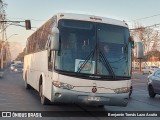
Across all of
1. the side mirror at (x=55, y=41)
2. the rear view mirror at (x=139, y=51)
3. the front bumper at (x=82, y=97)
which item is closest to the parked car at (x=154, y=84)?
the rear view mirror at (x=139, y=51)

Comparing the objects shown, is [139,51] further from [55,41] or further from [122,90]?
[55,41]

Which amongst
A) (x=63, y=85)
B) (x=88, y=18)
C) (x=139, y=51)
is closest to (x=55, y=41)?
(x=63, y=85)

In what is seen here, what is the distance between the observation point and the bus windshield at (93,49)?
11.1 metres

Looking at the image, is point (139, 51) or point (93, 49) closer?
point (93, 49)

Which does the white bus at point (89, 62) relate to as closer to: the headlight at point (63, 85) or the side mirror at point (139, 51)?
the headlight at point (63, 85)

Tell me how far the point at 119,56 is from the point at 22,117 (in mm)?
3371

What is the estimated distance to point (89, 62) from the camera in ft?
36.4

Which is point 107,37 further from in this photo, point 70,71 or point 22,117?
point 22,117

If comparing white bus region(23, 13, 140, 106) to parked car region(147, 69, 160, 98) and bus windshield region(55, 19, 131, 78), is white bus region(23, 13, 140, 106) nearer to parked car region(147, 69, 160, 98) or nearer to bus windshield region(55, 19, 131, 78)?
bus windshield region(55, 19, 131, 78)

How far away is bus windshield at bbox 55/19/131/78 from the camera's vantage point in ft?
36.4

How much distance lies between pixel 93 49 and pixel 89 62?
439mm

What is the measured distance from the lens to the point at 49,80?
11961 mm

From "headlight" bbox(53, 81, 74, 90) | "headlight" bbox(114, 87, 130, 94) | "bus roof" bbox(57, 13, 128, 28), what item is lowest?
"headlight" bbox(114, 87, 130, 94)

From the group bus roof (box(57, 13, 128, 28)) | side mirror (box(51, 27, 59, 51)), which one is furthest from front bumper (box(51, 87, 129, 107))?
bus roof (box(57, 13, 128, 28))
